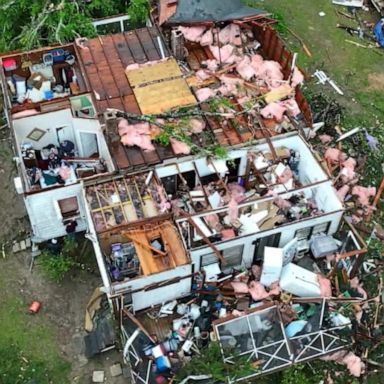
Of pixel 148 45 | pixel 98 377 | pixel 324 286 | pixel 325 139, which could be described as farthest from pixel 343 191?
pixel 98 377

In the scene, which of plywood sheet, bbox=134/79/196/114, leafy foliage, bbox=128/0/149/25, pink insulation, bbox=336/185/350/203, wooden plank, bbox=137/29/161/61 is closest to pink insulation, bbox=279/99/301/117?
pink insulation, bbox=336/185/350/203

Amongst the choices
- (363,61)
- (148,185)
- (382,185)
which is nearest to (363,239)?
(382,185)

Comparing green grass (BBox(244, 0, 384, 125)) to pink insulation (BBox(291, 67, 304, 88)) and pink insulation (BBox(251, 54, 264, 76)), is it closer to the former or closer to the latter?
pink insulation (BBox(291, 67, 304, 88))

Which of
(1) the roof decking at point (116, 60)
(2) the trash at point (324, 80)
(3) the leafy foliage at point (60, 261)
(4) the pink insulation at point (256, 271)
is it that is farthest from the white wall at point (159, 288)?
(2) the trash at point (324, 80)

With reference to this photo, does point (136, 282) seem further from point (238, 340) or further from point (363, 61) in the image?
point (363, 61)

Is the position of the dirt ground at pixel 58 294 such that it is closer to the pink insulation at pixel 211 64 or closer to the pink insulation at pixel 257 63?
the pink insulation at pixel 211 64
